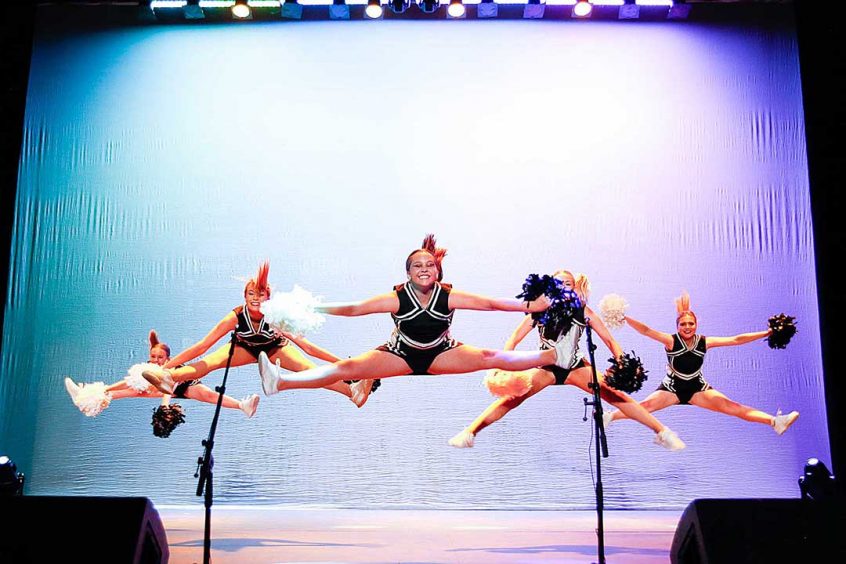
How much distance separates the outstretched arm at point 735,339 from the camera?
6309 mm

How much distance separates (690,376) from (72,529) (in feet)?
15.1

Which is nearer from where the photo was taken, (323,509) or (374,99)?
(323,509)

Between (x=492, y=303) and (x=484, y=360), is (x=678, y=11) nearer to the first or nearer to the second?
(x=492, y=303)

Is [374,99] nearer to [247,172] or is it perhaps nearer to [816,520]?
[247,172]

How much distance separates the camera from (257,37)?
687cm

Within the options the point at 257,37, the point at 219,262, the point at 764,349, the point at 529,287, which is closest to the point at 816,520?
the point at 529,287

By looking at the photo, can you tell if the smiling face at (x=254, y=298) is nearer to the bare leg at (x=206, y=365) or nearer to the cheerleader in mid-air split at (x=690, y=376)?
the bare leg at (x=206, y=365)

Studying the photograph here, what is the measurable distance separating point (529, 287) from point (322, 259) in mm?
1901

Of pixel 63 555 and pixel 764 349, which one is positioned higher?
pixel 764 349

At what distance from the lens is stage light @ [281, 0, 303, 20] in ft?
22.2

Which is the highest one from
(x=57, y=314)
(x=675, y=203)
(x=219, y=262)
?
(x=675, y=203)

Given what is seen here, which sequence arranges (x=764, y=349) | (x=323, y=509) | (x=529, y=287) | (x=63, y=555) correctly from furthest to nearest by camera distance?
(x=764, y=349)
(x=323, y=509)
(x=529, y=287)
(x=63, y=555)

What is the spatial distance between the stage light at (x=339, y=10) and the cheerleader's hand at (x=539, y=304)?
3.08 m

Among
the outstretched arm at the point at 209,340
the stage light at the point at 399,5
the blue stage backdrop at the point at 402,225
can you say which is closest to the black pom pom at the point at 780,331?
the blue stage backdrop at the point at 402,225
